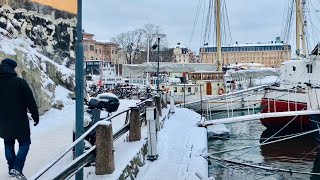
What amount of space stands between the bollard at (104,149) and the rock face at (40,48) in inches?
325

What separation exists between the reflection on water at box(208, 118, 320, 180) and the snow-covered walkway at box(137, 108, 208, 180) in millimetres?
1600

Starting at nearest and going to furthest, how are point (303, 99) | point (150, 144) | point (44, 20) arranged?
point (150, 144) → point (44, 20) → point (303, 99)

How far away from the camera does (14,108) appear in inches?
257

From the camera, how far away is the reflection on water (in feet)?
49.5

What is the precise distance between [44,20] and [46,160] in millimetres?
13745

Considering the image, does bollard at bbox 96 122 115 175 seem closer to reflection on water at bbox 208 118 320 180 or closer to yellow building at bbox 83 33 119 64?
reflection on water at bbox 208 118 320 180

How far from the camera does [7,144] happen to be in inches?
267

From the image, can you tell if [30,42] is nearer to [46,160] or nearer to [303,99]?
[46,160]

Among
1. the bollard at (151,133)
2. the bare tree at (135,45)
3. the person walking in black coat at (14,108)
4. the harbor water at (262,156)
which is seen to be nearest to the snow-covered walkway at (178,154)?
the bollard at (151,133)

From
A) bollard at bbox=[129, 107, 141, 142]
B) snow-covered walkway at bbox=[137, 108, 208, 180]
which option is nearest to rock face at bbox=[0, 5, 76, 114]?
snow-covered walkway at bbox=[137, 108, 208, 180]

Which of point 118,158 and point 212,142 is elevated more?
point 118,158

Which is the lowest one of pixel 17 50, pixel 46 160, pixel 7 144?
pixel 46 160

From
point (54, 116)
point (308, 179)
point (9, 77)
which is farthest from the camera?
point (54, 116)

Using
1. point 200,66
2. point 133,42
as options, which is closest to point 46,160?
point 200,66
